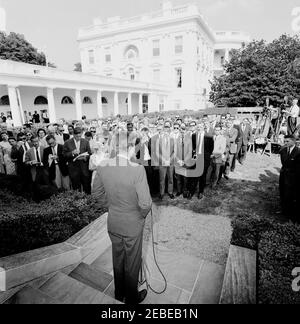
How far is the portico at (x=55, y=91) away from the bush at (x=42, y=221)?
15740 millimetres

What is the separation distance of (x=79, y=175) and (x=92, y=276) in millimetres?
3377

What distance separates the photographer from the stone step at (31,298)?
250 cm

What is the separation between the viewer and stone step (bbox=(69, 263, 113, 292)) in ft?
10.1

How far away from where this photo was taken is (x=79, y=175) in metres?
6.13

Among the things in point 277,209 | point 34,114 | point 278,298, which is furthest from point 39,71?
point 278,298

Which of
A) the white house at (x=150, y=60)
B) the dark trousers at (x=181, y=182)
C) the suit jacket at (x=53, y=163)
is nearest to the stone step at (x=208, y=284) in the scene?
the dark trousers at (x=181, y=182)

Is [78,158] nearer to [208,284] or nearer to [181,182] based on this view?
[181,182]

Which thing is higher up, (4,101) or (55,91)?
(55,91)

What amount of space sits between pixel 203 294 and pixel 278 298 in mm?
1035

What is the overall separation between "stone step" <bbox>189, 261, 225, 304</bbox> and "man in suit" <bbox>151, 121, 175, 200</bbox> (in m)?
2.83

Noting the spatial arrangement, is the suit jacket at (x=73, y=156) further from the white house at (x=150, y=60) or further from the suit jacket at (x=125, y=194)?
the white house at (x=150, y=60)

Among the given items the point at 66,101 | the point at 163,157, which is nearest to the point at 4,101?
the point at 66,101

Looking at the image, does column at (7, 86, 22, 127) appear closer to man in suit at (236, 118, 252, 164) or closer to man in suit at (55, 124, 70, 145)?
man in suit at (55, 124, 70, 145)
